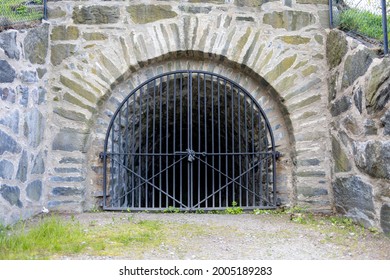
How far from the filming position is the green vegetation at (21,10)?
4198mm

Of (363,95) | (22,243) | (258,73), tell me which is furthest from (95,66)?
(363,95)

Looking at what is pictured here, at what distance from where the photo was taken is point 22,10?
4.49m

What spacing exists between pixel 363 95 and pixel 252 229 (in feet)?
5.39

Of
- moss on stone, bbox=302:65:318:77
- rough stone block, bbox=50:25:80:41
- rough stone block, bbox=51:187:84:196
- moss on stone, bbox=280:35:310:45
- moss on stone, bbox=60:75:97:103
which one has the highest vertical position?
rough stone block, bbox=50:25:80:41

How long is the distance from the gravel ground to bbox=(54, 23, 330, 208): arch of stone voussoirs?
81 cm

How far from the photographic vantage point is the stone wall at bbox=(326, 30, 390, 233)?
325 centimetres

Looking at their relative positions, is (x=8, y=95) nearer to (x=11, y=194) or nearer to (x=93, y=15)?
(x=11, y=194)

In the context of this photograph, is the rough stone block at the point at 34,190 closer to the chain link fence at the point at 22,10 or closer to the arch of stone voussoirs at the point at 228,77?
the arch of stone voussoirs at the point at 228,77

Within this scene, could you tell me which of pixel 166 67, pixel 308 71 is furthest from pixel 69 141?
pixel 308 71

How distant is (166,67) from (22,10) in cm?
182

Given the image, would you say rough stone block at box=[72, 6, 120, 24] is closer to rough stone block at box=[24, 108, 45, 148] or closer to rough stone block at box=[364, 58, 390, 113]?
rough stone block at box=[24, 108, 45, 148]

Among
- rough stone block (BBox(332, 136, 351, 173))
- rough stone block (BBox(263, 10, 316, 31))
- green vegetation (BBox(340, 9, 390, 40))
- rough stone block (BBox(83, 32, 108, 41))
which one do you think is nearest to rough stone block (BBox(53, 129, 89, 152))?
rough stone block (BBox(83, 32, 108, 41))

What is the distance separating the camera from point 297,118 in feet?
14.4

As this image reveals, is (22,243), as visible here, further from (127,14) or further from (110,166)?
(127,14)
